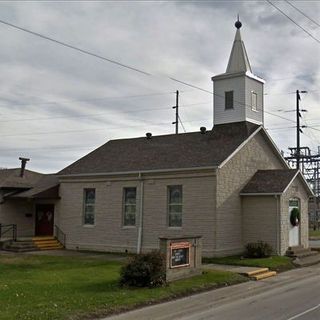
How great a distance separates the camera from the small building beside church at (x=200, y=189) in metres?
25.6

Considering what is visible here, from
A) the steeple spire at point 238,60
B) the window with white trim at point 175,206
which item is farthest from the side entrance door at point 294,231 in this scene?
the steeple spire at point 238,60

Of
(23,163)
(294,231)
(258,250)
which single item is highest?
(23,163)

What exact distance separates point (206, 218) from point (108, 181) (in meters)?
6.91

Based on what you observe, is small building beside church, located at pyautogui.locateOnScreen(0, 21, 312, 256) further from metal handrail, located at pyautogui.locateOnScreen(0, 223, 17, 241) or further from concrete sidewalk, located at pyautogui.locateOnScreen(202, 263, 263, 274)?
concrete sidewalk, located at pyautogui.locateOnScreen(202, 263, 263, 274)

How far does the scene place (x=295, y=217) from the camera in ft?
89.2

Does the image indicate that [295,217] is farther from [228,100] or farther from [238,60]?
[238,60]

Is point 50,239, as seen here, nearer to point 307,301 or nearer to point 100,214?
point 100,214

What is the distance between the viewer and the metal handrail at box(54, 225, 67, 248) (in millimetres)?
30808

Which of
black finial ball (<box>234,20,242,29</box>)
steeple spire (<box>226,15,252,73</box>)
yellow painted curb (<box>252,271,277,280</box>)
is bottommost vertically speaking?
yellow painted curb (<box>252,271,277,280</box>)

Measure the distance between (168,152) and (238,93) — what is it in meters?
5.36

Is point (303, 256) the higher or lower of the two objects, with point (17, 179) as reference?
lower

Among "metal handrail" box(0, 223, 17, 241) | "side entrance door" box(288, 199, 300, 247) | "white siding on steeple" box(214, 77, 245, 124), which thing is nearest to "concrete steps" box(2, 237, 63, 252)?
"metal handrail" box(0, 223, 17, 241)

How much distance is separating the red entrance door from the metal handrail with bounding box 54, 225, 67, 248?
114 centimetres

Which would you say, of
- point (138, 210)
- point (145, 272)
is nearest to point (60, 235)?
point (138, 210)
